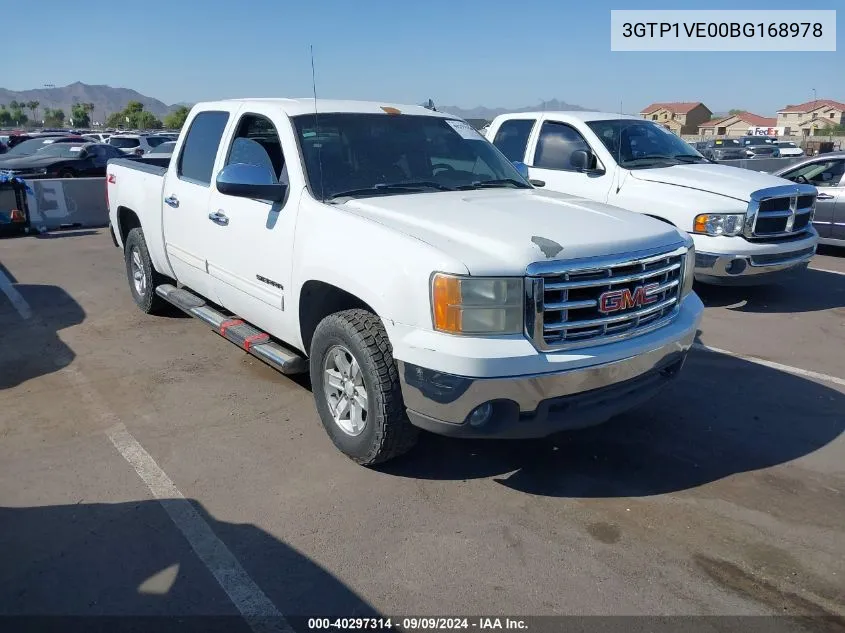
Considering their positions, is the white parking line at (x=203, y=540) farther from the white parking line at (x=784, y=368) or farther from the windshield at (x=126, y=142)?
the windshield at (x=126, y=142)

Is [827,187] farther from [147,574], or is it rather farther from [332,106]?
[147,574]

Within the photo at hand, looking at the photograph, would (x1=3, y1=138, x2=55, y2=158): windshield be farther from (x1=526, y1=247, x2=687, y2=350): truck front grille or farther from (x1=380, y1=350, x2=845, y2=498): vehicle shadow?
(x1=526, y1=247, x2=687, y2=350): truck front grille

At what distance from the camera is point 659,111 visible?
65812 millimetres

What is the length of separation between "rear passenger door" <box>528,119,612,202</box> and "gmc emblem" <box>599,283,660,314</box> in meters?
4.46

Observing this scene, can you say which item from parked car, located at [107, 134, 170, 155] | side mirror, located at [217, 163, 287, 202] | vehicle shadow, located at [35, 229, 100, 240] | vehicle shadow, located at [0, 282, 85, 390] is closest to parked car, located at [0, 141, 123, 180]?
vehicle shadow, located at [35, 229, 100, 240]

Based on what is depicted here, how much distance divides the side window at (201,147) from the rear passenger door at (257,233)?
10.8 inches

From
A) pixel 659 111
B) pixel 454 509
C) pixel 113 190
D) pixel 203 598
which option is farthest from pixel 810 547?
pixel 659 111

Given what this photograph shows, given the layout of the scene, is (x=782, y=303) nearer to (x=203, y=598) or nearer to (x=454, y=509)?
(x=454, y=509)

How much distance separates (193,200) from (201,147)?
469mm

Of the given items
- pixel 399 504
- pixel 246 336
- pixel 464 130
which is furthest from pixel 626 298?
pixel 246 336

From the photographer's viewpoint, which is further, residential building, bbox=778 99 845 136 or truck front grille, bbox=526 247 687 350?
A: residential building, bbox=778 99 845 136

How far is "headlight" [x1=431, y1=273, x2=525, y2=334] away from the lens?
316 centimetres

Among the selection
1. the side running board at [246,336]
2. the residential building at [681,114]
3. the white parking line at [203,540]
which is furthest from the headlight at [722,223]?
the residential building at [681,114]

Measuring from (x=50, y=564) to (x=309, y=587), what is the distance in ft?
3.92
